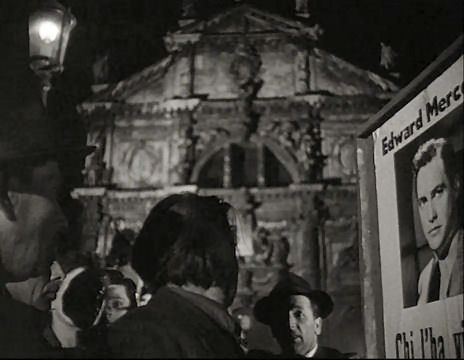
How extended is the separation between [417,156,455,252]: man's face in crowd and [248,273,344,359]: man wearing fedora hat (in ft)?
7.55

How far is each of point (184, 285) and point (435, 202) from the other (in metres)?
1.09

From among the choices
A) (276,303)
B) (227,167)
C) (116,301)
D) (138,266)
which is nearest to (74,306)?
(116,301)

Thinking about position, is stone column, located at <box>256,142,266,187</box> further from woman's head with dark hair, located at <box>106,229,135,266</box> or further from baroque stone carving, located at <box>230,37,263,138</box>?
woman's head with dark hair, located at <box>106,229,135,266</box>

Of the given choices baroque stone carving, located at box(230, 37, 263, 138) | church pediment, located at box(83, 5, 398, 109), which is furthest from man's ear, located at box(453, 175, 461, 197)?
church pediment, located at box(83, 5, 398, 109)

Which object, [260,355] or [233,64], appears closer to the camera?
[260,355]

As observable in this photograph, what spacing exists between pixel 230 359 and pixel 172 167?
1600 cm

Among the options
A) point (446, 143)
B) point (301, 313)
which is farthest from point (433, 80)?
point (301, 313)

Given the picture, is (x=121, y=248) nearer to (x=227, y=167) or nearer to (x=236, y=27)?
(x=227, y=167)

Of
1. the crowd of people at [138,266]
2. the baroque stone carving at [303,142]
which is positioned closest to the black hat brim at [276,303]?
Result: the crowd of people at [138,266]

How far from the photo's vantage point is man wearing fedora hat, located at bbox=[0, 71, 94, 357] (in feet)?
9.59

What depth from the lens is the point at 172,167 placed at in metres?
18.2

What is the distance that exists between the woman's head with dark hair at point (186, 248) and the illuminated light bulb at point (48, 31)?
316 centimetres

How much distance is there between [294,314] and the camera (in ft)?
16.5

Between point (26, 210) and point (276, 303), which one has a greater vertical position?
point (26, 210)
